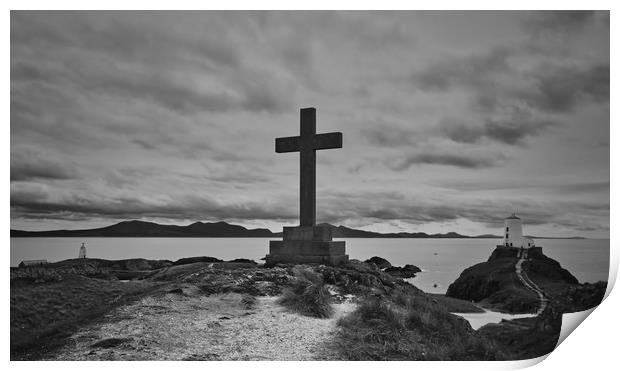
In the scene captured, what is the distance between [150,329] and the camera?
20.9 feet

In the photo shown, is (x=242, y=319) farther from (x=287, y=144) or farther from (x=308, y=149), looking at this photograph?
(x=287, y=144)

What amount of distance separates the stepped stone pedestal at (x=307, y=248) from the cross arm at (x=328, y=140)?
1.85 m

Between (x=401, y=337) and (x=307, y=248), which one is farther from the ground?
(x=307, y=248)

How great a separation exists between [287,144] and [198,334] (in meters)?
5.67

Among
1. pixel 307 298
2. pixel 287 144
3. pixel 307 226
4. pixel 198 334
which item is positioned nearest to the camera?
pixel 198 334

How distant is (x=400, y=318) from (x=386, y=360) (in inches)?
43.1

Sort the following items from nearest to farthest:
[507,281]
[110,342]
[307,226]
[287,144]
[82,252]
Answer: [110,342] → [307,226] → [287,144] → [82,252] → [507,281]

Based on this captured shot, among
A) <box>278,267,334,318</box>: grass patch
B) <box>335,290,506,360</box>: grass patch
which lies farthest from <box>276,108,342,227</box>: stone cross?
<box>335,290,506,360</box>: grass patch

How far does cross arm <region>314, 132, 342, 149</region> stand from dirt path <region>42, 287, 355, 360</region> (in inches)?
167

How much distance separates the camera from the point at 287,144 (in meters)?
11.1

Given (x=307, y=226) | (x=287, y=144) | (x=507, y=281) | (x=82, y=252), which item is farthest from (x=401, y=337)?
(x=507, y=281)

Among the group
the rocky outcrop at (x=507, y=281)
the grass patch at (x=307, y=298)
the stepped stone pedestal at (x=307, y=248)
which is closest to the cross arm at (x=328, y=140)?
the stepped stone pedestal at (x=307, y=248)

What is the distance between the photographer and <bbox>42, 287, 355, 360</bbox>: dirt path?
5.91 metres

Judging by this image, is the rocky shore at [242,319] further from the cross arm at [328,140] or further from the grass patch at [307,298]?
the cross arm at [328,140]
